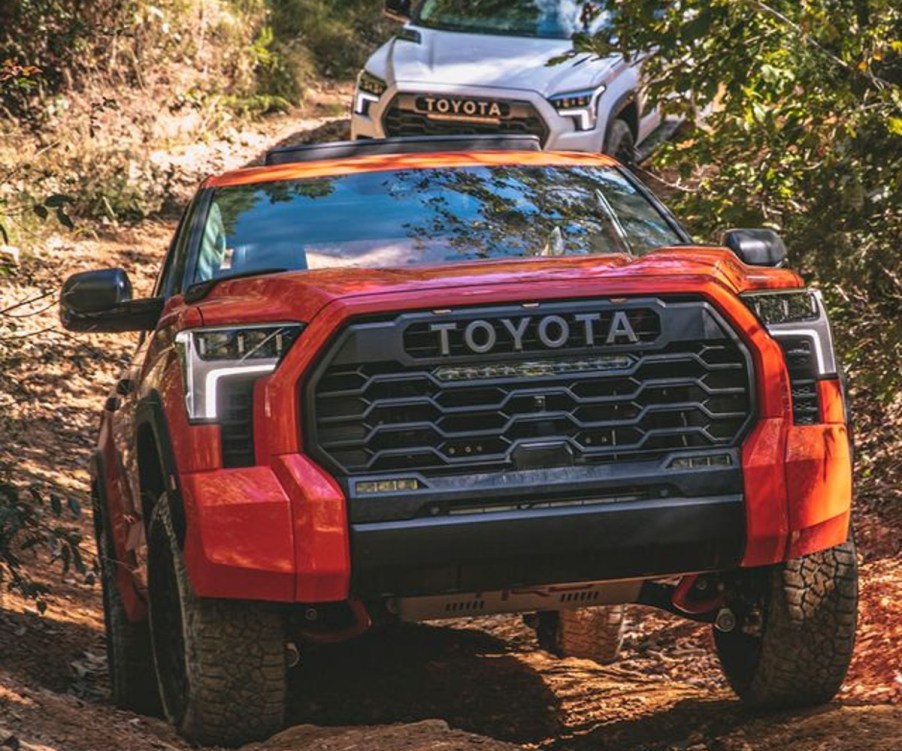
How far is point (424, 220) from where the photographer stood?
6.66m

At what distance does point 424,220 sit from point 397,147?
102 cm

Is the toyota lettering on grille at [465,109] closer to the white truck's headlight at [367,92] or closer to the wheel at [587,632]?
the white truck's headlight at [367,92]

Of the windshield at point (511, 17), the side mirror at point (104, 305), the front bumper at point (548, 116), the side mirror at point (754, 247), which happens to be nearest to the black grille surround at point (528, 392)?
the side mirror at point (754, 247)

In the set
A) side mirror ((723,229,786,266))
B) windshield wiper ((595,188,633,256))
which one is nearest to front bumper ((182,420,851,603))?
side mirror ((723,229,786,266))

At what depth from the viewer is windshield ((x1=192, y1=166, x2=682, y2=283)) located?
648 centimetres

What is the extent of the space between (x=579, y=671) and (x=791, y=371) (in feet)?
7.88

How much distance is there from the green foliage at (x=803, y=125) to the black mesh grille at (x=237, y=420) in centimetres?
298

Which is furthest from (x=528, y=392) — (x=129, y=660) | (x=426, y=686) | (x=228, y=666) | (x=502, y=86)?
(x=502, y=86)

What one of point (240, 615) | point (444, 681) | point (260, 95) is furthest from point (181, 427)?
point (260, 95)

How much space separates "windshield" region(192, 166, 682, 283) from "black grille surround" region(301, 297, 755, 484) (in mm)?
1003

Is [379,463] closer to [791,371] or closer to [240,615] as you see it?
[240,615]

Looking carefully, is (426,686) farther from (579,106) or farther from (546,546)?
(579,106)

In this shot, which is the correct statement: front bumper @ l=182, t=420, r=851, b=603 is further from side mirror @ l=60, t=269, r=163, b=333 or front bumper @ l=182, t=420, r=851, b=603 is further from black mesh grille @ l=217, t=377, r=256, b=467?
side mirror @ l=60, t=269, r=163, b=333

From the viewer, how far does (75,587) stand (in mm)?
9242
